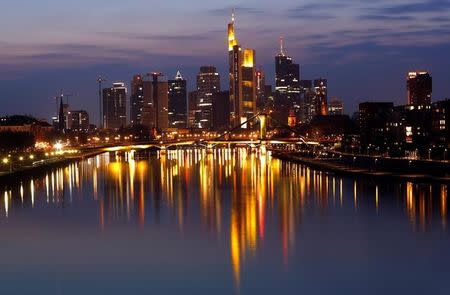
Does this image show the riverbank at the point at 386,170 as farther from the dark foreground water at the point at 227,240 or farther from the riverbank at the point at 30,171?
the riverbank at the point at 30,171

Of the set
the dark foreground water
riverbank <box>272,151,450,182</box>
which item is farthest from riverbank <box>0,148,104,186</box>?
riverbank <box>272,151,450,182</box>

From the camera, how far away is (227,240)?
2389cm

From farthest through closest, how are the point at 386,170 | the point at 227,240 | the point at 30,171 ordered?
the point at 30,171 < the point at 386,170 < the point at 227,240

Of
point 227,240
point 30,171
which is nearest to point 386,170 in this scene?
point 30,171

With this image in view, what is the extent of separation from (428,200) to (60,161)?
150 ft

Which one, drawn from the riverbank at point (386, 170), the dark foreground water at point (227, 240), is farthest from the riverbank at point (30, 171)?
the riverbank at point (386, 170)

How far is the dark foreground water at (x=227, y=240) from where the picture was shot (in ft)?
59.0

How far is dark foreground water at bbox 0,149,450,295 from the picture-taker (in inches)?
708

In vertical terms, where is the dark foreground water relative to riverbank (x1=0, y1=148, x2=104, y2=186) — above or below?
below

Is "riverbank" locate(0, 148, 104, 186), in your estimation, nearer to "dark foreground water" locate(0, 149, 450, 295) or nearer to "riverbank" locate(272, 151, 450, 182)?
"dark foreground water" locate(0, 149, 450, 295)

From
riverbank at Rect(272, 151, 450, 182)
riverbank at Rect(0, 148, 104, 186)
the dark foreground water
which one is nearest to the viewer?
the dark foreground water

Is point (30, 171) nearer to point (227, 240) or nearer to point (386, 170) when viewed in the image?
point (386, 170)

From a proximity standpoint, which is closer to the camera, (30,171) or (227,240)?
(227,240)

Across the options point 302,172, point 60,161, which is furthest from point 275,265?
point 60,161
